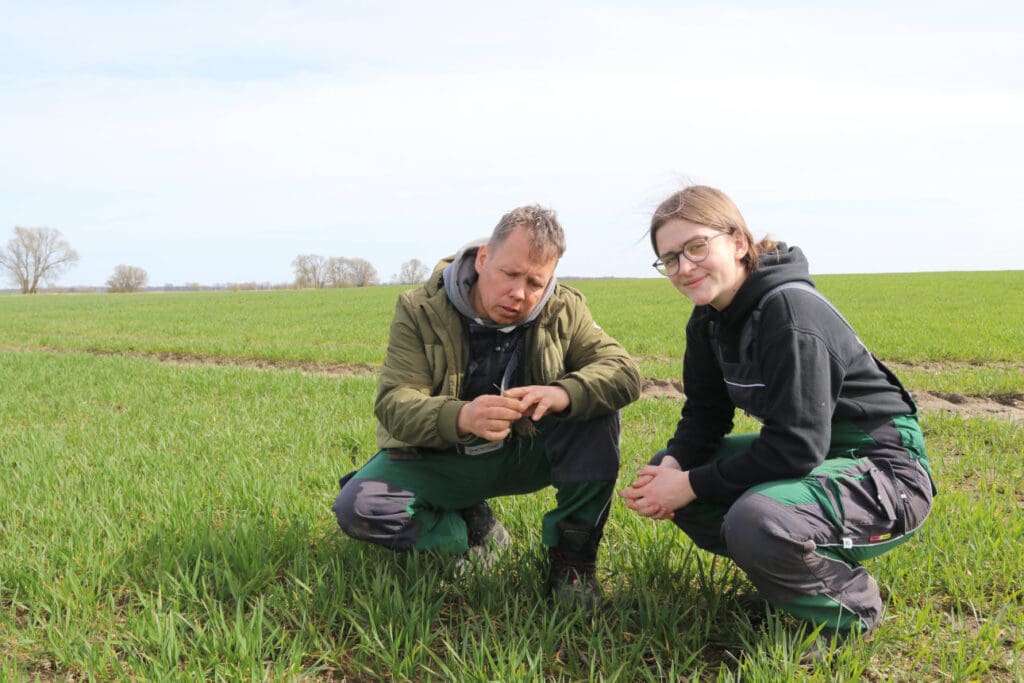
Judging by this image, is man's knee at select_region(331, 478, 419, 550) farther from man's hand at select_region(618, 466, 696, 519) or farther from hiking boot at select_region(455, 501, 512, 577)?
man's hand at select_region(618, 466, 696, 519)

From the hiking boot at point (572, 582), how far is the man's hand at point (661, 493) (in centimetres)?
39

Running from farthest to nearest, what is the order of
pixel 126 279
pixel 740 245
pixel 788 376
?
pixel 126 279, pixel 740 245, pixel 788 376

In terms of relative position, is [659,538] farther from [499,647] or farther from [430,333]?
[430,333]

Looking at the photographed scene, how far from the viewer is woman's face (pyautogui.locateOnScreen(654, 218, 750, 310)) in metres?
2.41

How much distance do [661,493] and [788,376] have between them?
0.59m

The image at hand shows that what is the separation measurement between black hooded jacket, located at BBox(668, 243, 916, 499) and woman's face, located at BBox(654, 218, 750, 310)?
7cm

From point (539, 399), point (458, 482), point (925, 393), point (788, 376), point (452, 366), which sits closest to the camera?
point (788, 376)

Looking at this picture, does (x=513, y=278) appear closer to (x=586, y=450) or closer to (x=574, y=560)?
(x=586, y=450)

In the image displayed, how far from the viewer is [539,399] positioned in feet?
8.66

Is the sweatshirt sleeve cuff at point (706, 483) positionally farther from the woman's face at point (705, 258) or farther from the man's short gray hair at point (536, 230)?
the man's short gray hair at point (536, 230)

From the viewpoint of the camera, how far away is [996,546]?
3.05 m

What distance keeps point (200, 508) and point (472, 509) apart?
1417 mm

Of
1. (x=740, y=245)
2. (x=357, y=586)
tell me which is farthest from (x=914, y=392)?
(x=357, y=586)

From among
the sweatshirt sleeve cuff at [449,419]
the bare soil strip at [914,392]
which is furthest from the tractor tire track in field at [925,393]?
the sweatshirt sleeve cuff at [449,419]
